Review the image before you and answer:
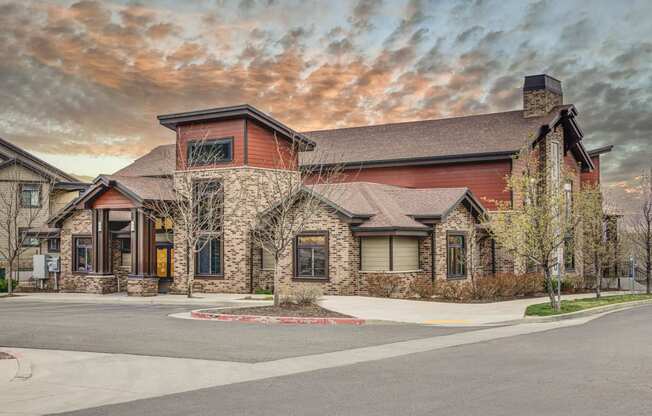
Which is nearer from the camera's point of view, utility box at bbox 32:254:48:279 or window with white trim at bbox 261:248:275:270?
window with white trim at bbox 261:248:275:270

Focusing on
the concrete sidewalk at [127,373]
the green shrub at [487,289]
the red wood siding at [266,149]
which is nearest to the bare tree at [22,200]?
the red wood siding at [266,149]

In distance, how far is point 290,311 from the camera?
23.7 m

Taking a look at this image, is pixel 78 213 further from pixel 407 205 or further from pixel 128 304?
pixel 407 205

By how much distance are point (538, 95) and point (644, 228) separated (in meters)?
9.24

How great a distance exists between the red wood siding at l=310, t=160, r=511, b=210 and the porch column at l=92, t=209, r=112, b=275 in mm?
12990

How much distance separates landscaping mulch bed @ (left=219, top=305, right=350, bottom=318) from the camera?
2294 centimetres

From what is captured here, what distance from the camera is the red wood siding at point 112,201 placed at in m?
35.8

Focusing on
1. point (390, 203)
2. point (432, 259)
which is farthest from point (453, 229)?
point (390, 203)

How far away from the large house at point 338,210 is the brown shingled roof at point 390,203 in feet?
0.29

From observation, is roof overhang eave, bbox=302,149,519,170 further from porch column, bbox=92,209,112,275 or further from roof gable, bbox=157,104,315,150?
porch column, bbox=92,209,112,275

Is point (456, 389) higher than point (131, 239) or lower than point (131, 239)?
lower

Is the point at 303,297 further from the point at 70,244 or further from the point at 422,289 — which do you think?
the point at 70,244

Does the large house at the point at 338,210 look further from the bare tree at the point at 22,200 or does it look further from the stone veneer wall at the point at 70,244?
the bare tree at the point at 22,200

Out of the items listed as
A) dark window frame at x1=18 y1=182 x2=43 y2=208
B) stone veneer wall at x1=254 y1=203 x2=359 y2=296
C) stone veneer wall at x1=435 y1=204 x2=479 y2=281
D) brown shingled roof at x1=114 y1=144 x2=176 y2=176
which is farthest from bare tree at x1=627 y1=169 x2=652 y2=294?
dark window frame at x1=18 y1=182 x2=43 y2=208
